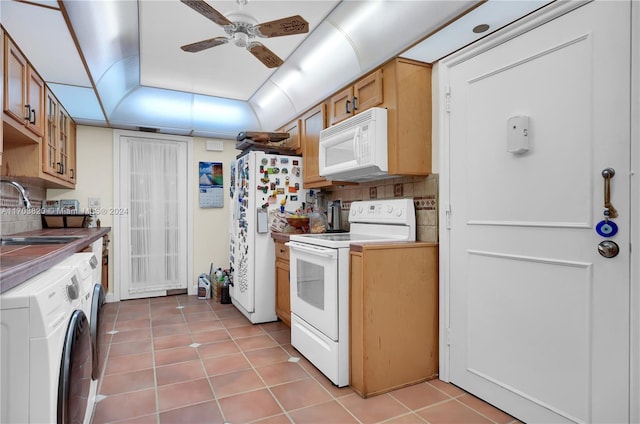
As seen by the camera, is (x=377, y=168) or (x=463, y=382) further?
(x=377, y=168)

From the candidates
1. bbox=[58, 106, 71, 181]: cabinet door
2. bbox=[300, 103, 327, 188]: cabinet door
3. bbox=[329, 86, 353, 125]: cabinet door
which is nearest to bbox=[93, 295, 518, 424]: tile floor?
bbox=[300, 103, 327, 188]: cabinet door

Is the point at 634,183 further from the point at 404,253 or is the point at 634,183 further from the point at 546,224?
the point at 404,253

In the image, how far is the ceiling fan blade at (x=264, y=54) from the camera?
2449mm

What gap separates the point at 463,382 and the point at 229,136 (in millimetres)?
3785

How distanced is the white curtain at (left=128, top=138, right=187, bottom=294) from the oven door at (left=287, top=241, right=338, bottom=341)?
2.47m

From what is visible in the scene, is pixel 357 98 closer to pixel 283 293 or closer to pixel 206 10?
pixel 206 10

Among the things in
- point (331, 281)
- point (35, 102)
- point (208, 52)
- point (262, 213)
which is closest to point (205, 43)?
point (208, 52)

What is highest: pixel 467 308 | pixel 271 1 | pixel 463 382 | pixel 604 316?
pixel 271 1

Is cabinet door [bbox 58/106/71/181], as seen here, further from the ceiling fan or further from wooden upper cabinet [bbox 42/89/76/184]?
the ceiling fan

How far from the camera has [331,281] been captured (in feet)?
7.34

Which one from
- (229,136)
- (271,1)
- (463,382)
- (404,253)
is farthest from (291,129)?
(463,382)

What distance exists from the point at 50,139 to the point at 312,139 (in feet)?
7.30

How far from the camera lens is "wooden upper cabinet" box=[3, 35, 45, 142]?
207 centimetres

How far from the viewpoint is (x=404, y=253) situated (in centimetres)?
225
